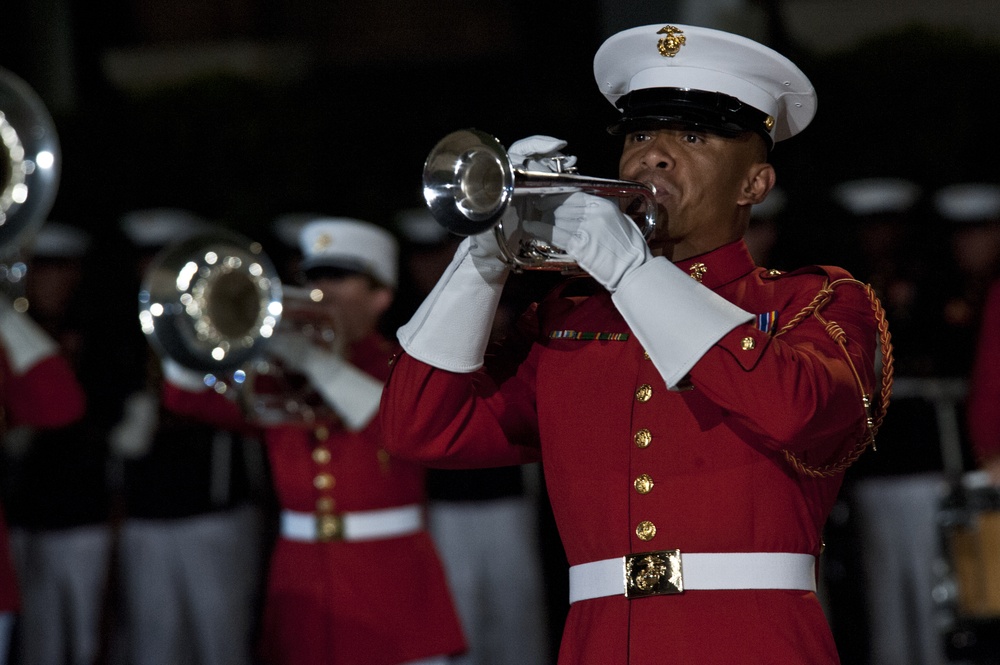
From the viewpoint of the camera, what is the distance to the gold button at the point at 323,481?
5500mm

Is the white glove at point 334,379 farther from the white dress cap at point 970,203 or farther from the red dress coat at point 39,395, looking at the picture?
the white dress cap at point 970,203

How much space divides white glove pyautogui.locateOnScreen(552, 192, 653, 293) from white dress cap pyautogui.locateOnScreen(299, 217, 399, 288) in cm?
367

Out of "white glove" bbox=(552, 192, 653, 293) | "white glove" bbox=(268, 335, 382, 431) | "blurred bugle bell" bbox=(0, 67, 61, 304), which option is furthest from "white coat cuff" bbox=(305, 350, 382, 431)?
"white glove" bbox=(552, 192, 653, 293)

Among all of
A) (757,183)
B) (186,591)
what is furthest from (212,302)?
(757,183)

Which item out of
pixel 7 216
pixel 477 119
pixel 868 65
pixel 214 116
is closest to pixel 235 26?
pixel 214 116

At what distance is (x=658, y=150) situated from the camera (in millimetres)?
2818

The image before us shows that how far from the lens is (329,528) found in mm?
5465

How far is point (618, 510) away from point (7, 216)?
3.35 meters

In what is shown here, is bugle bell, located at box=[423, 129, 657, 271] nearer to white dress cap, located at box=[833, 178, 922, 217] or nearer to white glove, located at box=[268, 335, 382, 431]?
white glove, located at box=[268, 335, 382, 431]

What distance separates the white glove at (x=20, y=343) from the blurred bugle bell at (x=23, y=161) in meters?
0.71

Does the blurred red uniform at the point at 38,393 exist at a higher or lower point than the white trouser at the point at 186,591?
higher

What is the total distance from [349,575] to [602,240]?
310 centimetres

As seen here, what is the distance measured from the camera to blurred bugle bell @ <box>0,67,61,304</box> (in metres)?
5.31

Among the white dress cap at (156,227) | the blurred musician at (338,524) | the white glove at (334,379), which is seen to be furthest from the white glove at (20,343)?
the white dress cap at (156,227)
